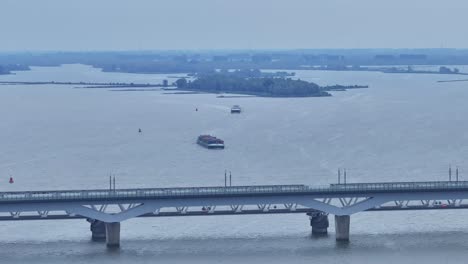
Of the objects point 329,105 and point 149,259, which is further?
point 329,105

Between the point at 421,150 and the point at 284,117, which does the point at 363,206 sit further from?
the point at 284,117

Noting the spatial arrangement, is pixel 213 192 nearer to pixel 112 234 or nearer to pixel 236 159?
pixel 112 234

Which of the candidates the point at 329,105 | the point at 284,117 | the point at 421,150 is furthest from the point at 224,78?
the point at 421,150

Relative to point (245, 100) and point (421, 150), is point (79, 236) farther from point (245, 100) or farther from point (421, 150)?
point (245, 100)

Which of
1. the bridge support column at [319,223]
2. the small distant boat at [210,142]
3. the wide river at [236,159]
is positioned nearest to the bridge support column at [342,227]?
the wide river at [236,159]

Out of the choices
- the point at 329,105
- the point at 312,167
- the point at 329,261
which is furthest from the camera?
the point at 329,105

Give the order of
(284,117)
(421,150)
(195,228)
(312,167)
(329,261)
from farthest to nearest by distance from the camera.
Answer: (284,117) < (421,150) < (312,167) < (195,228) < (329,261)
